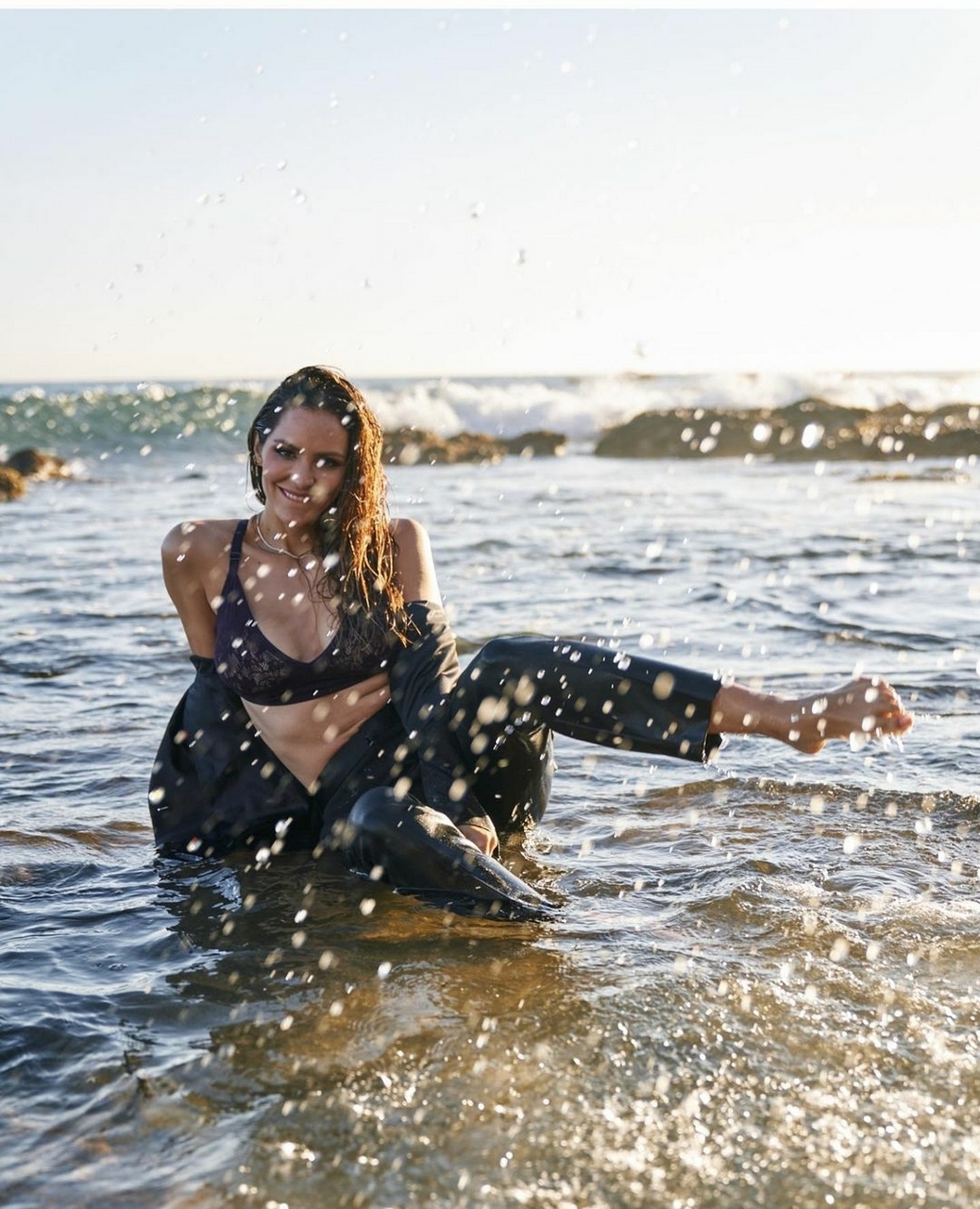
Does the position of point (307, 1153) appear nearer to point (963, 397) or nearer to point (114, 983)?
point (114, 983)

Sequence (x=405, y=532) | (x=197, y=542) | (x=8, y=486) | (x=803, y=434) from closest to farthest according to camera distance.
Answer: (x=197, y=542), (x=405, y=532), (x=8, y=486), (x=803, y=434)

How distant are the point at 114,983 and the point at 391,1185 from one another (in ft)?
3.81

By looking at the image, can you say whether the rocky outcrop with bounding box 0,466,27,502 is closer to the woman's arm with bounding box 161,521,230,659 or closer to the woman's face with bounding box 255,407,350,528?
the woman's arm with bounding box 161,521,230,659

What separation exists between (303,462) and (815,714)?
1.65 meters

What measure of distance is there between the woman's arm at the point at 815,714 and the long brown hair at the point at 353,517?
3.37 feet

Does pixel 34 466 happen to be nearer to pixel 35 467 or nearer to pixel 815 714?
pixel 35 467

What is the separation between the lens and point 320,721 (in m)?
4.00

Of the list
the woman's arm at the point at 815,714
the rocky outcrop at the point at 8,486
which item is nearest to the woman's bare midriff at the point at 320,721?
the woman's arm at the point at 815,714

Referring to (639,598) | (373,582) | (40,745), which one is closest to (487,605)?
(639,598)

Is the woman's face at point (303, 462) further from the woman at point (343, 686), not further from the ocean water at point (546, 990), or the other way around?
the ocean water at point (546, 990)

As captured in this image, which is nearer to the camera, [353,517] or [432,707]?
[432,707]

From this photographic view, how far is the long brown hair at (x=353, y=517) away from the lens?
13.1 ft

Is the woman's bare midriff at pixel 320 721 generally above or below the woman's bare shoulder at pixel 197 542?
below

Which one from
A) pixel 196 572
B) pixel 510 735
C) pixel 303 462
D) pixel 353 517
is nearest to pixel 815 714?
pixel 510 735
